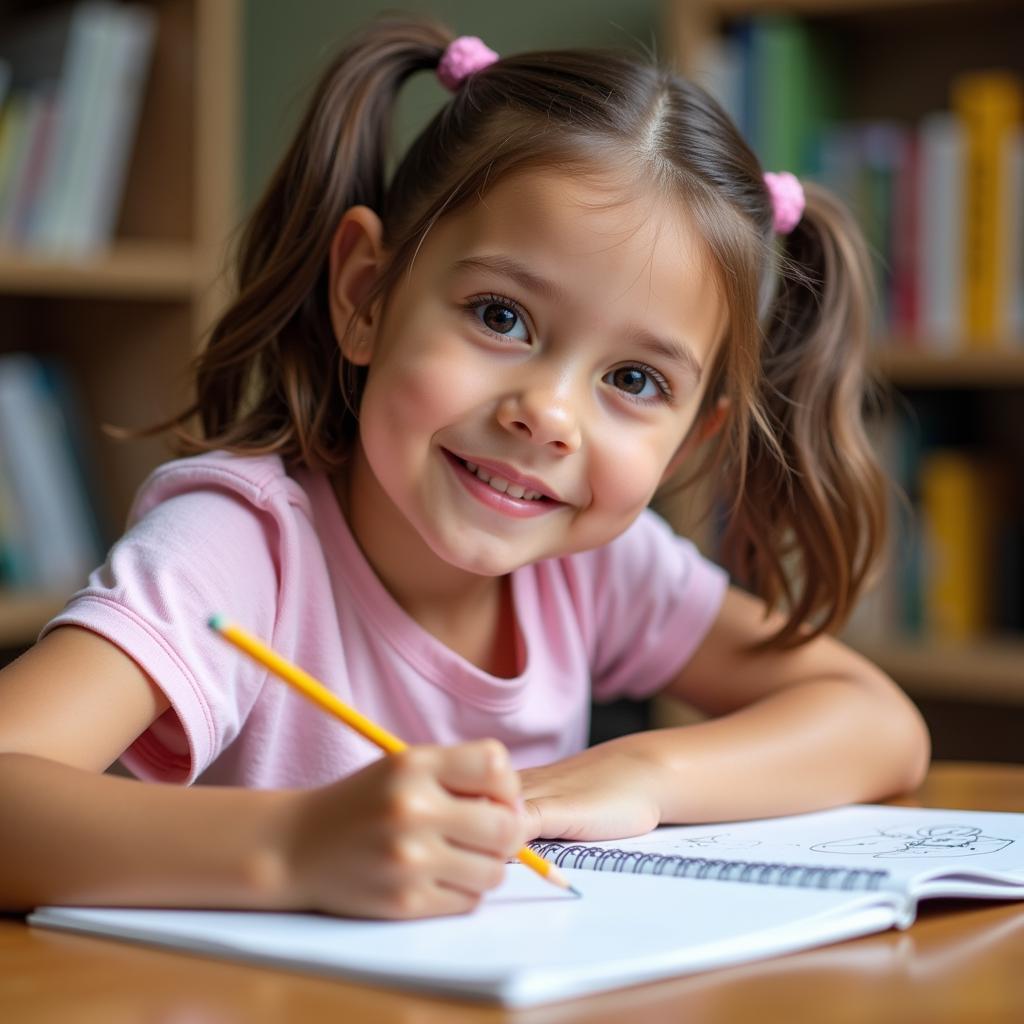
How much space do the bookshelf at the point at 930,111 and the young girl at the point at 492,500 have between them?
86 centimetres

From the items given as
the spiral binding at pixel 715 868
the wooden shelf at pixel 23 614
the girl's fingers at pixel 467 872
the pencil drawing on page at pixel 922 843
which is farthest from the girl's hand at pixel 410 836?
the wooden shelf at pixel 23 614

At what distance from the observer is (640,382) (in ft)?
3.13

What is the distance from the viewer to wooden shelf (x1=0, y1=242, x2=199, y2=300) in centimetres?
197

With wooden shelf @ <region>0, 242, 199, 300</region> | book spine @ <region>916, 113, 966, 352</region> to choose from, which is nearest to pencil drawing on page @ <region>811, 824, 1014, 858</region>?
book spine @ <region>916, 113, 966, 352</region>

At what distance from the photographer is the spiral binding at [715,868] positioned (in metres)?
0.69

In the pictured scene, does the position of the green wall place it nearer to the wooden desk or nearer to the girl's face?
the girl's face

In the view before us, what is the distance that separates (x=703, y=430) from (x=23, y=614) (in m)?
1.13

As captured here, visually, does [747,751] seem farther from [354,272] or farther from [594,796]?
[354,272]

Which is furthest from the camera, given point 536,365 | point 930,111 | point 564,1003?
point 930,111

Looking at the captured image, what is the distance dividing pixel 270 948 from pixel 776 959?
19 cm

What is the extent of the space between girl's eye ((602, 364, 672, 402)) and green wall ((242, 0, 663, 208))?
1.36 meters

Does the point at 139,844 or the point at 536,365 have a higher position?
the point at 536,365

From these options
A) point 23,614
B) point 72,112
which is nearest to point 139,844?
point 23,614

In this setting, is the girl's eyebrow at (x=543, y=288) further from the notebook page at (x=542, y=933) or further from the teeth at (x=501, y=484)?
the notebook page at (x=542, y=933)
